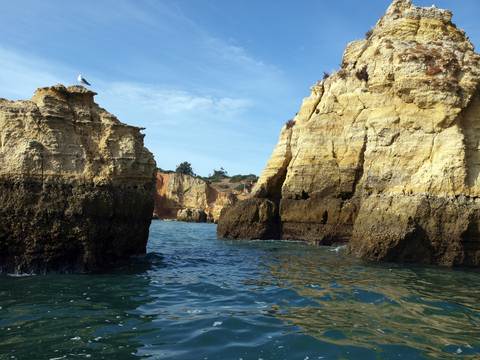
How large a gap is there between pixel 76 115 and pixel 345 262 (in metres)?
8.98

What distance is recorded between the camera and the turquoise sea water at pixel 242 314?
20.4 feet

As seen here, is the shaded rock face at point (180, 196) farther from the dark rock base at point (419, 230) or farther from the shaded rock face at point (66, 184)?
the shaded rock face at point (66, 184)

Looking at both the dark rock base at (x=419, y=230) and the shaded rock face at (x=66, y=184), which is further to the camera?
the dark rock base at (x=419, y=230)

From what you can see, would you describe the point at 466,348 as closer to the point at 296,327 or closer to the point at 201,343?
the point at 296,327

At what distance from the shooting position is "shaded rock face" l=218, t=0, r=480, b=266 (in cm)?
1427

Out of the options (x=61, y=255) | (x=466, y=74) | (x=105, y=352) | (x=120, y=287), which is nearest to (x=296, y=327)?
(x=105, y=352)

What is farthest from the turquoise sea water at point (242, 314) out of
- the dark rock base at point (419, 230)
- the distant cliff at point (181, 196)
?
the distant cliff at point (181, 196)

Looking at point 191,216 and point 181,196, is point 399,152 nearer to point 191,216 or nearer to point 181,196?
point 191,216

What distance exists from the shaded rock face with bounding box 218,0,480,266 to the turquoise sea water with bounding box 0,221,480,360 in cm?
220

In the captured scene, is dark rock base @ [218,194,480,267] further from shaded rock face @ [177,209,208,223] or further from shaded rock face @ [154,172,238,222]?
shaded rock face @ [154,172,238,222]

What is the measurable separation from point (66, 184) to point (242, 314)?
5881 millimetres

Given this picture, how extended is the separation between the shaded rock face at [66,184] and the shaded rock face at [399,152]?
26.2 feet

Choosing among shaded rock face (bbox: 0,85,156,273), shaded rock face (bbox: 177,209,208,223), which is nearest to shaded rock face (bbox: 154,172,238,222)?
shaded rock face (bbox: 177,209,208,223)

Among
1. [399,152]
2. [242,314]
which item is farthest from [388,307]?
[399,152]
